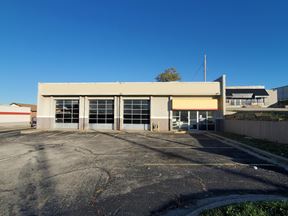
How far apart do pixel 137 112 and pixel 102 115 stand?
4.30m

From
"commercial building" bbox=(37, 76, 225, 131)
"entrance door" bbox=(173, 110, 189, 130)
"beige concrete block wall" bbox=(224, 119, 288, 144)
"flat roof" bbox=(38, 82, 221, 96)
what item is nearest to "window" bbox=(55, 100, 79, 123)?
"commercial building" bbox=(37, 76, 225, 131)

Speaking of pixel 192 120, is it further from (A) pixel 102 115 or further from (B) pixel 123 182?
(B) pixel 123 182

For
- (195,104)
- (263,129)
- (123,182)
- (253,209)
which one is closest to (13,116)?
(195,104)

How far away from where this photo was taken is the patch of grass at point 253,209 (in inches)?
174

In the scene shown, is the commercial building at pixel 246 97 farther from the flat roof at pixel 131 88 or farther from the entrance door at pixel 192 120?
the flat roof at pixel 131 88

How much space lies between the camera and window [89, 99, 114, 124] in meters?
29.6

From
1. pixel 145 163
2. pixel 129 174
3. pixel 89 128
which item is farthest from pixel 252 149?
pixel 89 128

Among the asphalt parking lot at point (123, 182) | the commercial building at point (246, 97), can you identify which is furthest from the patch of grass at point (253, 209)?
the commercial building at point (246, 97)

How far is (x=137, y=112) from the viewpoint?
2912 cm

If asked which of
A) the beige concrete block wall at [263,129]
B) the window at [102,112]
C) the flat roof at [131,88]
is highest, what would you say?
the flat roof at [131,88]

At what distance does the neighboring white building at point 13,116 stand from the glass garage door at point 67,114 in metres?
17.7

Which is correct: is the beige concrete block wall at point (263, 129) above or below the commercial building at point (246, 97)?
below

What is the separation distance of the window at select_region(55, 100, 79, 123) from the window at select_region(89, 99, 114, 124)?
1902 millimetres

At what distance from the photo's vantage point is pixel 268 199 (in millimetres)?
5320
